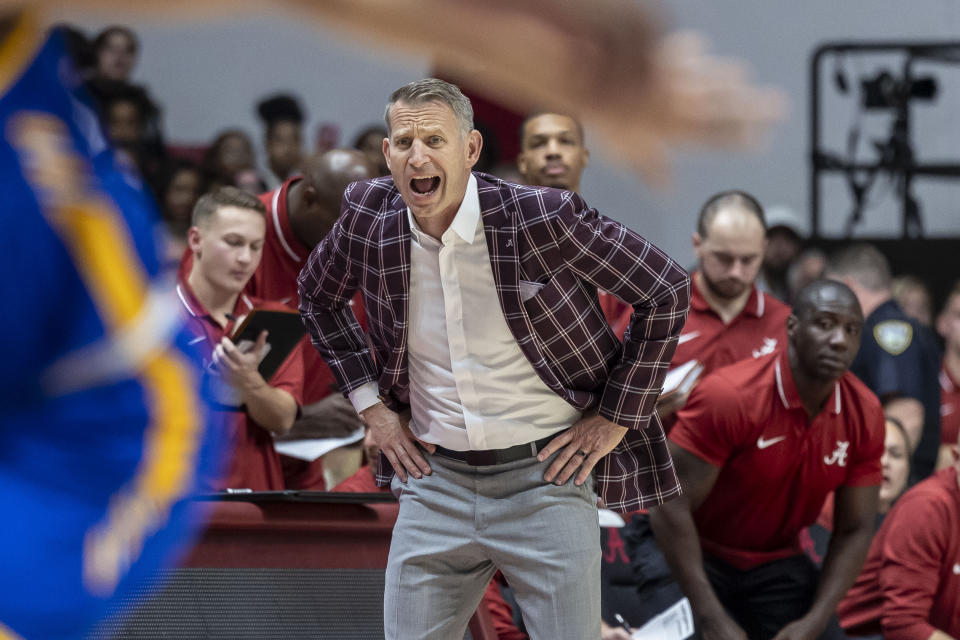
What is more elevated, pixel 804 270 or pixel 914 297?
pixel 804 270

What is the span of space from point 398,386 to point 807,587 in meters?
1.80

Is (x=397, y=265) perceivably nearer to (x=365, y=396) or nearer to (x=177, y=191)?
(x=365, y=396)

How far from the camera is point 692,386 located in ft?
12.5

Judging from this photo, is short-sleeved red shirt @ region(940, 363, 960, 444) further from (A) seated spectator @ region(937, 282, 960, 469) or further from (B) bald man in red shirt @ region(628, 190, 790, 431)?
(B) bald man in red shirt @ region(628, 190, 790, 431)

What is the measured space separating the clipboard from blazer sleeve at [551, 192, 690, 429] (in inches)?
44.1

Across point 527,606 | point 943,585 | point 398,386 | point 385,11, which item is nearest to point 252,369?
point 398,386

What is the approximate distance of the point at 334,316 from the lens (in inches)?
105

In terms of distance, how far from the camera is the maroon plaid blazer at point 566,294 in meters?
2.36

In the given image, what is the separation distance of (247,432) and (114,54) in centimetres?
321

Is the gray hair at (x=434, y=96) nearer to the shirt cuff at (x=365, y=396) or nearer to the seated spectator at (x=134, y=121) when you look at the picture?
the shirt cuff at (x=365, y=396)

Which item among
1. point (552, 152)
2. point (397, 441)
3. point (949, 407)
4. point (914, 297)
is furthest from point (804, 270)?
point (397, 441)

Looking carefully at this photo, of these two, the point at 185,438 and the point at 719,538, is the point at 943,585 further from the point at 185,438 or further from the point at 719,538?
the point at 185,438

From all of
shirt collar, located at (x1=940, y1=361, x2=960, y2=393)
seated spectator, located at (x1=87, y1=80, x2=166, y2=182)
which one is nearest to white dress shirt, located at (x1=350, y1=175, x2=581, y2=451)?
seated spectator, located at (x1=87, y1=80, x2=166, y2=182)

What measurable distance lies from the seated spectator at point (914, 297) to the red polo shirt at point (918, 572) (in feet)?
8.64
